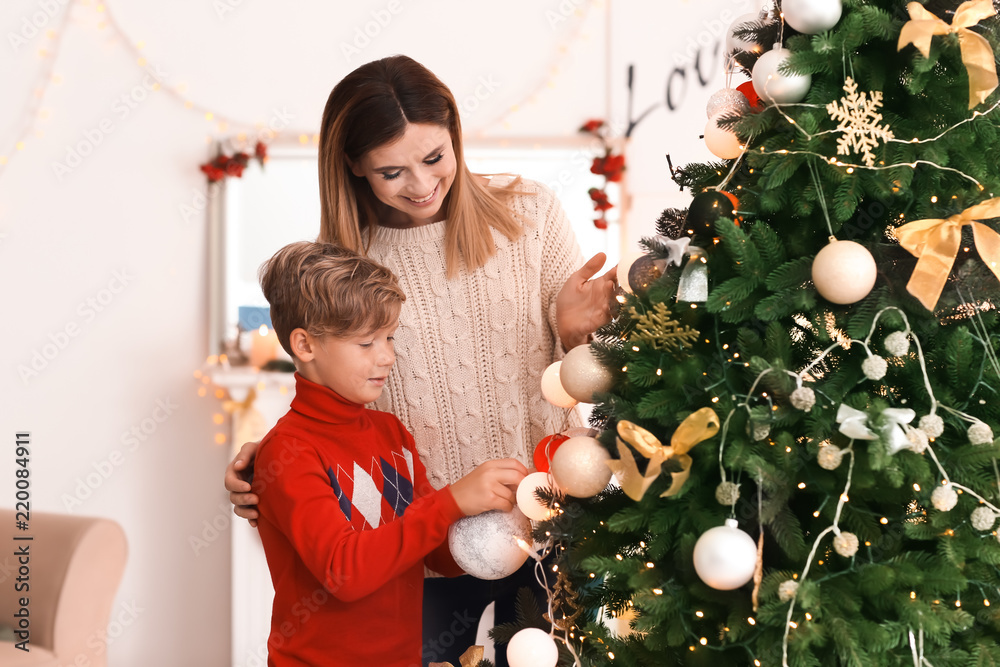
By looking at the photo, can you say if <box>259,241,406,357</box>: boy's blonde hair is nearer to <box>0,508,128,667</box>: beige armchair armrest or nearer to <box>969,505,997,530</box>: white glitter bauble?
<box>969,505,997,530</box>: white glitter bauble

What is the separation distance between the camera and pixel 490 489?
1095mm

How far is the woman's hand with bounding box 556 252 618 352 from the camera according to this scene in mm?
1310

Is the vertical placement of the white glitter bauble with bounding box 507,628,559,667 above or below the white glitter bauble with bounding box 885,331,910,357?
below

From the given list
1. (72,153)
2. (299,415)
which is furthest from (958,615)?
(72,153)

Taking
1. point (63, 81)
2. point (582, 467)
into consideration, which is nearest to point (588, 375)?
point (582, 467)

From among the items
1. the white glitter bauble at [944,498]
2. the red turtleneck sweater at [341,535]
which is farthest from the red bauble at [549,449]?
the white glitter bauble at [944,498]

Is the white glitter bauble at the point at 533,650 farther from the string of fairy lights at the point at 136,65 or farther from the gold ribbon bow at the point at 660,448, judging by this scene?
the string of fairy lights at the point at 136,65

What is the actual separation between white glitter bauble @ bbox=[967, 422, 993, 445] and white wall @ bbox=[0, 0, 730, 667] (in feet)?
7.29

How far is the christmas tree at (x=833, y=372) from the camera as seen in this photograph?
84 cm

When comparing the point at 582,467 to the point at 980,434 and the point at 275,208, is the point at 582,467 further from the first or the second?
the point at 275,208

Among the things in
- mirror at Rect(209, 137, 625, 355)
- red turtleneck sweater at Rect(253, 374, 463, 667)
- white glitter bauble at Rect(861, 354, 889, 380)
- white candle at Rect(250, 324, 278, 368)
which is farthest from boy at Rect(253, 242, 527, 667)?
mirror at Rect(209, 137, 625, 355)

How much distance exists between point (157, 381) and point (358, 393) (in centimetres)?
204

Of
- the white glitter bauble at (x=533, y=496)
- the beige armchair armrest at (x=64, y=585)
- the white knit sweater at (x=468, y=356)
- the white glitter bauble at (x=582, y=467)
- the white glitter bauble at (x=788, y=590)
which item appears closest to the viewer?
the white glitter bauble at (x=788, y=590)

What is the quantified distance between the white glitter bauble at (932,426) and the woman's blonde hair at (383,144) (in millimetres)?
786
